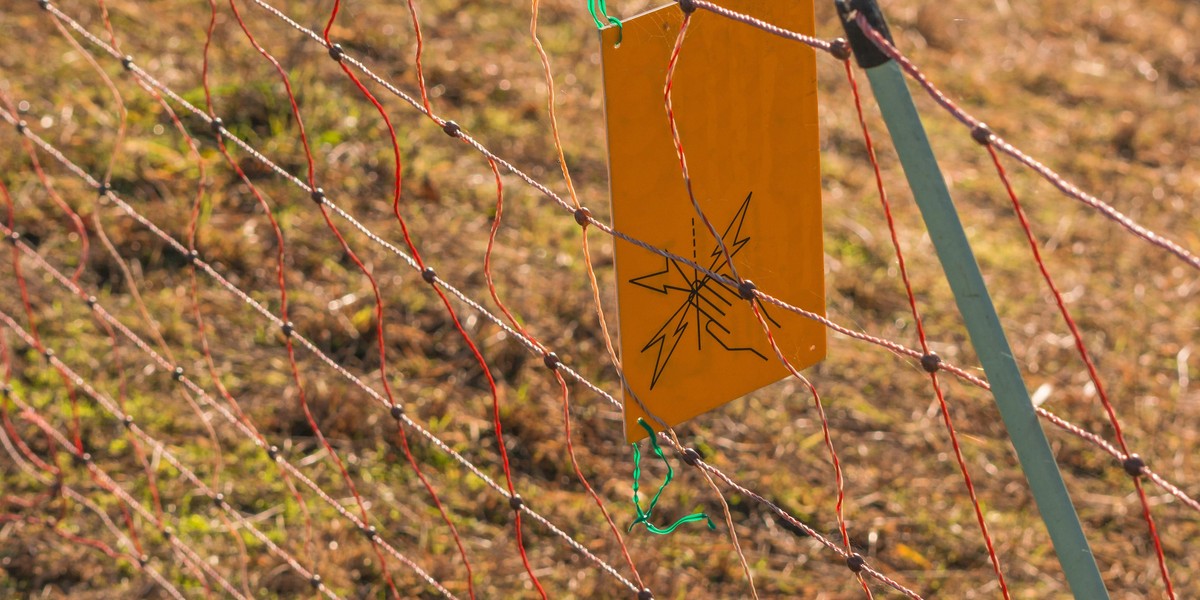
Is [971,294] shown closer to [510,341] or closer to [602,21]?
[602,21]

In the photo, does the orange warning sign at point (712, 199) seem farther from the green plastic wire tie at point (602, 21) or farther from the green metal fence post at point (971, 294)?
the green metal fence post at point (971, 294)

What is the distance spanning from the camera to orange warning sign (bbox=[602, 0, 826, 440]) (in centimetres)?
117

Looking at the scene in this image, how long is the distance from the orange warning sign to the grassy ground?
926mm

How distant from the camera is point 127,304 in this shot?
8.48 ft

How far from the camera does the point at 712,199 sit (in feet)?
4.06

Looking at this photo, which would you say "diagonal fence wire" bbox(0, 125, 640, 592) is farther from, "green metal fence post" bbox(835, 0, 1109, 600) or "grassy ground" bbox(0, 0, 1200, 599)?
"green metal fence post" bbox(835, 0, 1109, 600)

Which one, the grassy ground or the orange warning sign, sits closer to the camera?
the orange warning sign

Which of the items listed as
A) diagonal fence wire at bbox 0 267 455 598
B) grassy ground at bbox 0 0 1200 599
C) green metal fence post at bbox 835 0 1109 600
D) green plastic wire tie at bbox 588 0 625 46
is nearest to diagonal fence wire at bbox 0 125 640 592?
diagonal fence wire at bbox 0 267 455 598

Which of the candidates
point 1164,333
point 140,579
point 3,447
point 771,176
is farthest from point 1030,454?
point 1164,333

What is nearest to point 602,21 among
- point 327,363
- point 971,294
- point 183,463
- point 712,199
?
point 712,199

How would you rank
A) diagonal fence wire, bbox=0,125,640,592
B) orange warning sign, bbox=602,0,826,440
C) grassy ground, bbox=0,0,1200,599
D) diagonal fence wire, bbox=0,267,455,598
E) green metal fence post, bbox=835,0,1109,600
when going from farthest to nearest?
grassy ground, bbox=0,0,1200,599 → diagonal fence wire, bbox=0,267,455,598 → diagonal fence wire, bbox=0,125,640,592 → orange warning sign, bbox=602,0,826,440 → green metal fence post, bbox=835,0,1109,600

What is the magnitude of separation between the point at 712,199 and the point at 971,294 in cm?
30

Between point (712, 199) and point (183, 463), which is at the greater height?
point (712, 199)

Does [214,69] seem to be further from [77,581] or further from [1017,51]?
[1017,51]
